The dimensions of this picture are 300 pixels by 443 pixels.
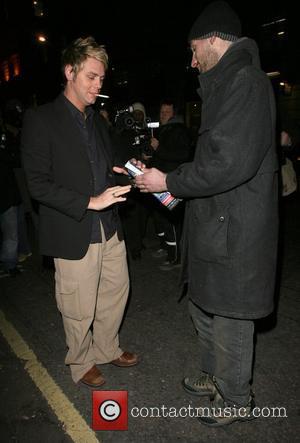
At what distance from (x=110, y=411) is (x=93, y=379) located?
1.38 ft

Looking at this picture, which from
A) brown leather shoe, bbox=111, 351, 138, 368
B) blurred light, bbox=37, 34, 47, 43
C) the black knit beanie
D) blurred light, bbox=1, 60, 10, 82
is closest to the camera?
the black knit beanie

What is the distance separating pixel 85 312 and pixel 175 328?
1.26 m

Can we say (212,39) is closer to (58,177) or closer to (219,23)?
(219,23)

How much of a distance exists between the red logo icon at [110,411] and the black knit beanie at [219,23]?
7.36 feet

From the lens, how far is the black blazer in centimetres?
213

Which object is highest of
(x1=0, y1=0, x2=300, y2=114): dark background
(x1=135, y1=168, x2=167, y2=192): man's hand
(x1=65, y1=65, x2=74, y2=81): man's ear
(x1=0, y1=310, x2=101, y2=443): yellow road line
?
(x1=0, y1=0, x2=300, y2=114): dark background

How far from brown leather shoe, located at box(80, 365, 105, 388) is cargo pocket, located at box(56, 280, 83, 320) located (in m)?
0.54

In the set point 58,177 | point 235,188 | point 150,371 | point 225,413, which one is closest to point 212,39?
point 235,188

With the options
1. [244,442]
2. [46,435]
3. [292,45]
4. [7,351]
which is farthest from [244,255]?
[292,45]

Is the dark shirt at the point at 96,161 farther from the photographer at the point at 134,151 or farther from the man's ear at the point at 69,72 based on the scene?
the photographer at the point at 134,151

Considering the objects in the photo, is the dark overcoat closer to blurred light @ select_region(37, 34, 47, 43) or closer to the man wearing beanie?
the man wearing beanie

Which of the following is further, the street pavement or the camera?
the camera

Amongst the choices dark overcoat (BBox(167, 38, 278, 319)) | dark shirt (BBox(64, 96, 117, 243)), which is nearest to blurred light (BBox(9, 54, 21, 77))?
dark shirt (BBox(64, 96, 117, 243))

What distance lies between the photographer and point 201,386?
8.20ft
